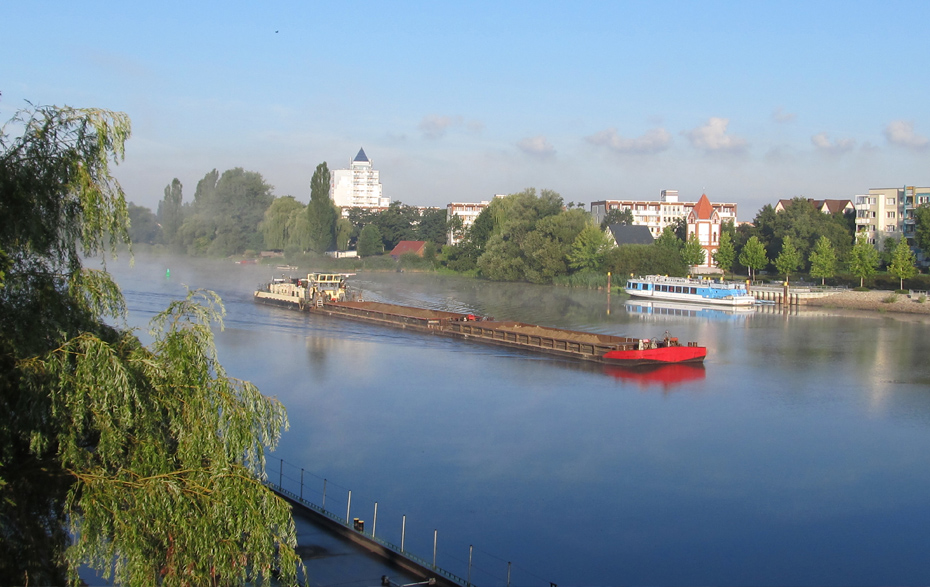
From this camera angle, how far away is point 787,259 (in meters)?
62.1

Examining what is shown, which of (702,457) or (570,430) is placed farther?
(570,430)

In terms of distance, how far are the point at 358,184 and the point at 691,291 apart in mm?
124605

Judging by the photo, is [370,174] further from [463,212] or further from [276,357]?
[276,357]

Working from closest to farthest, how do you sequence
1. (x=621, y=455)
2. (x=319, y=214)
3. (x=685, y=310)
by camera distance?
(x=621, y=455) → (x=685, y=310) → (x=319, y=214)

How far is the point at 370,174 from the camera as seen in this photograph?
17325 cm

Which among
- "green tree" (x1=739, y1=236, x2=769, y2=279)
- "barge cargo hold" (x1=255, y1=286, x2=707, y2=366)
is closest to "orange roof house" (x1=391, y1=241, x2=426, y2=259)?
"green tree" (x1=739, y1=236, x2=769, y2=279)

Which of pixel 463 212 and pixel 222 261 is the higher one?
pixel 463 212

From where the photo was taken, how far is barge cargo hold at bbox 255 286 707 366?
28.8 m

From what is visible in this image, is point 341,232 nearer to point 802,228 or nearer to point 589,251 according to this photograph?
point 589,251

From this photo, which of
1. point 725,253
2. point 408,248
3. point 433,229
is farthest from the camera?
point 433,229

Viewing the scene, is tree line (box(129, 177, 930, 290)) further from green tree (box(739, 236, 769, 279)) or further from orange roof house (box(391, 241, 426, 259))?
orange roof house (box(391, 241, 426, 259))

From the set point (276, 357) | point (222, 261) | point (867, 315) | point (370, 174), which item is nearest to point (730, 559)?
point (276, 357)

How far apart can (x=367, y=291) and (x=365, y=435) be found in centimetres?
4083

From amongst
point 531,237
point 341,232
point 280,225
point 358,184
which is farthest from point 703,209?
point 358,184
